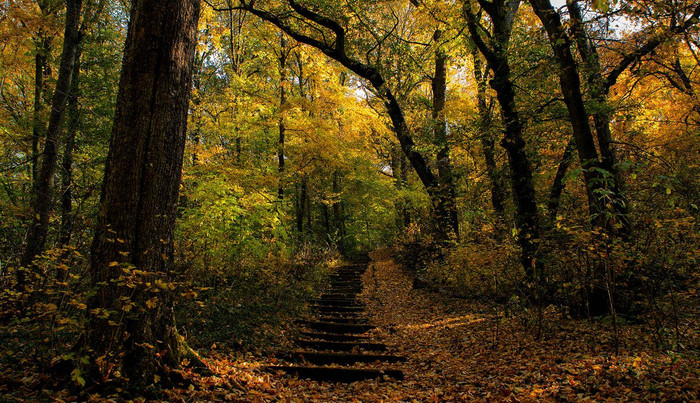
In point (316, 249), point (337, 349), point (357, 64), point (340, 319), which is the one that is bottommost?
point (337, 349)

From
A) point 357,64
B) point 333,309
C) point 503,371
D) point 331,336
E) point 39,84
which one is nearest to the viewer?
point 503,371

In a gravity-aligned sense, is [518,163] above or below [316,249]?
above

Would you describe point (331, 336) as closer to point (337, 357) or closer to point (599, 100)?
point (337, 357)

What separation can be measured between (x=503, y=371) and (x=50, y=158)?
763 cm

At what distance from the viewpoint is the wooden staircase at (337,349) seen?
4.61m

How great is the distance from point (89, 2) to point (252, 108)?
5.78 metres

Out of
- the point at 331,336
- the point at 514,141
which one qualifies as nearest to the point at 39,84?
the point at 331,336

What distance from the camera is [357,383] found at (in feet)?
14.6

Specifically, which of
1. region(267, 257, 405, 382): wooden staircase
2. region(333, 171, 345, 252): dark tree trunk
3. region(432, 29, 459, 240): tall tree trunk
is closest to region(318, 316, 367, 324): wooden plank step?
region(267, 257, 405, 382): wooden staircase

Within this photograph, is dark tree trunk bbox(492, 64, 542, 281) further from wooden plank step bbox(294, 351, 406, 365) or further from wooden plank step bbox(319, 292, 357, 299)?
wooden plank step bbox(319, 292, 357, 299)

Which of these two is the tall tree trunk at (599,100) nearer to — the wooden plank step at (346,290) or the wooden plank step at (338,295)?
the wooden plank step at (338,295)

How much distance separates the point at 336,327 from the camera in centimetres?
700

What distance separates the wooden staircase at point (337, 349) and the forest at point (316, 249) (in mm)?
37

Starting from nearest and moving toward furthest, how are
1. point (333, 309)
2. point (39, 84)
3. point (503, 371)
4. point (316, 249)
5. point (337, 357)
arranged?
point (503, 371), point (337, 357), point (333, 309), point (39, 84), point (316, 249)
